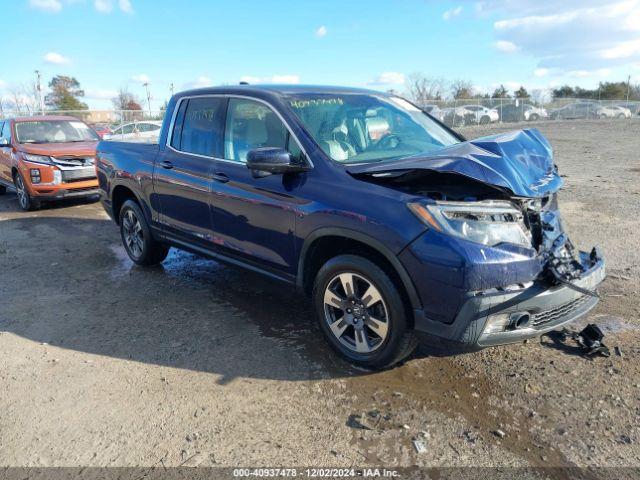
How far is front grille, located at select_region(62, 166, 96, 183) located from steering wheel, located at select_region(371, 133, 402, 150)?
746 cm

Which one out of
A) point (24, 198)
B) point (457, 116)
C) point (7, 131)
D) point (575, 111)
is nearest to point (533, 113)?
point (575, 111)

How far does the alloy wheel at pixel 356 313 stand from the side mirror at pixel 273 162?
2.77 feet

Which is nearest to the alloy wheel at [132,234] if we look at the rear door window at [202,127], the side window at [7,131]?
the rear door window at [202,127]

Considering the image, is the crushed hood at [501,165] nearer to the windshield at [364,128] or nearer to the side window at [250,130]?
the windshield at [364,128]

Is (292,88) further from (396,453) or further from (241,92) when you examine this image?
(396,453)

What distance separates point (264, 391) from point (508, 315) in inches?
64.2

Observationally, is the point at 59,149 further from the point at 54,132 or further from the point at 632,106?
the point at 632,106

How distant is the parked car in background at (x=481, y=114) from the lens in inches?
1378

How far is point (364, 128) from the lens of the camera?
163 inches

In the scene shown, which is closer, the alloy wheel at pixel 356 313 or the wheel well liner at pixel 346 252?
the wheel well liner at pixel 346 252

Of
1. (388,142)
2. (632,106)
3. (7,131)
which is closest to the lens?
(388,142)

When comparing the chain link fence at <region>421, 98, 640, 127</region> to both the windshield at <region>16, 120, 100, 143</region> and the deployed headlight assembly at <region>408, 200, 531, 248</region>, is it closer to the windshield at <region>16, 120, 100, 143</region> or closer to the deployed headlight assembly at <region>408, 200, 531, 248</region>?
the windshield at <region>16, 120, 100, 143</region>

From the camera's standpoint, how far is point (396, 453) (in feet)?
9.09

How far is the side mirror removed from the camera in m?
3.60
